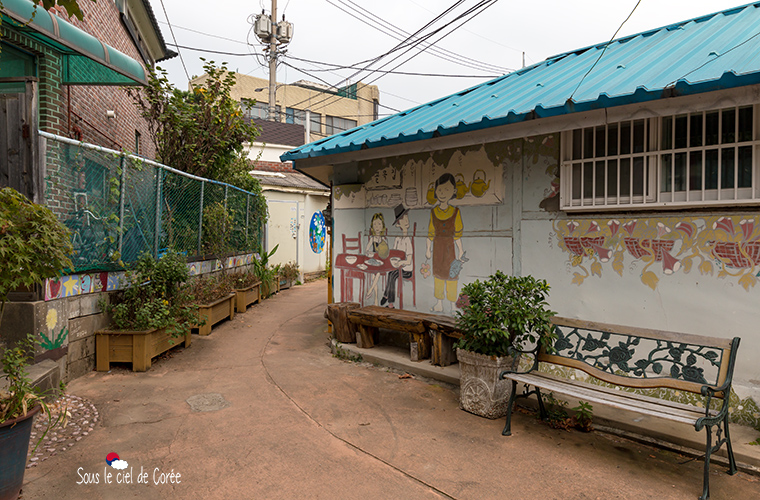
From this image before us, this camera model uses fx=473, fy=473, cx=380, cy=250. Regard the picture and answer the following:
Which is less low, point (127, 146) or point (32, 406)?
point (127, 146)

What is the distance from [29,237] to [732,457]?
5.05 meters

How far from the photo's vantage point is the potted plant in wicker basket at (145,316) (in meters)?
5.82

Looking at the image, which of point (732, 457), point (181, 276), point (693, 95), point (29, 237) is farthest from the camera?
point (181, 276)

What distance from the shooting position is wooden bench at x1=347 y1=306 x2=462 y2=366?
19.4ft

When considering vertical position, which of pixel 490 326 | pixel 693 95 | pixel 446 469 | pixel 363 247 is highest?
pixel 693 95

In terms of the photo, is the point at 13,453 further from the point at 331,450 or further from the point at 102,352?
the point at 102,352

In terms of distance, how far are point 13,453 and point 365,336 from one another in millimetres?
4368

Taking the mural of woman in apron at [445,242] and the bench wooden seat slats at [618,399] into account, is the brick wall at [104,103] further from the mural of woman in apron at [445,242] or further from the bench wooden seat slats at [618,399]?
the bench wooden seat slats at [618,399]

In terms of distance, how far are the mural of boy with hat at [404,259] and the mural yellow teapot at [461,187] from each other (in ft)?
2.98

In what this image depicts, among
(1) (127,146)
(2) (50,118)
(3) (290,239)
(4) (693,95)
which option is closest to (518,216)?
(4) (693,95)

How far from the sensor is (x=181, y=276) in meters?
6.59

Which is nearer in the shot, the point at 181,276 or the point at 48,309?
the point at 48,309

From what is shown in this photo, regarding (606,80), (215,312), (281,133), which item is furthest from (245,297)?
(281,133)

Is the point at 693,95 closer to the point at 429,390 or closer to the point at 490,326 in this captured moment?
the point at 490,326
